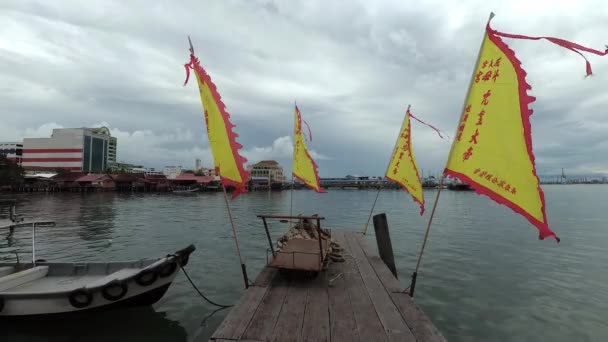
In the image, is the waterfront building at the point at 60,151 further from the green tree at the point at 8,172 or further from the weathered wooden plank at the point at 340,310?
the weathered wooden plank at the point at 340,310

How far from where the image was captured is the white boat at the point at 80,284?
741 centimetres

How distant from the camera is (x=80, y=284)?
8.62m

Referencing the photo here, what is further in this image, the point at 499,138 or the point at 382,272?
the point at 382,272

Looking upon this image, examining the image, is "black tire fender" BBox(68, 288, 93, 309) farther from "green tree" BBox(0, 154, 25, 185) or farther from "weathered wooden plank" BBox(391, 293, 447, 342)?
"green tree" BBox(0, 154, 25, 185)

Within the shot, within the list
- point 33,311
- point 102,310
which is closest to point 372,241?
point 102,310

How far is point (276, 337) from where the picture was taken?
5230 mm

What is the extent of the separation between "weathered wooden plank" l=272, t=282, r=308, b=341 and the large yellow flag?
2.60 meters

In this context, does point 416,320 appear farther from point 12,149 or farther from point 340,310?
point 12,149

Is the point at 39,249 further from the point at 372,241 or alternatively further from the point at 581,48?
the point at 581,48

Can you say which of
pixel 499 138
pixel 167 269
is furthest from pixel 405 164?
pixel 167 269

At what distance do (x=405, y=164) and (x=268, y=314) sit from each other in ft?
24.8

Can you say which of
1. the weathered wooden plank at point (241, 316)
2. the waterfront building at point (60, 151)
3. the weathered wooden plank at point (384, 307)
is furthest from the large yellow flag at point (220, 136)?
the waterfront building at point (60, 151)

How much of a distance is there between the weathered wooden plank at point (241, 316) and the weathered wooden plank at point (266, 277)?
289 mm

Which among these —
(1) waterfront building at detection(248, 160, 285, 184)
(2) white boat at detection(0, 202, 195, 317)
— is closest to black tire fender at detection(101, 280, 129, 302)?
(2) white boat at detection(0, 202, 195, 317)
